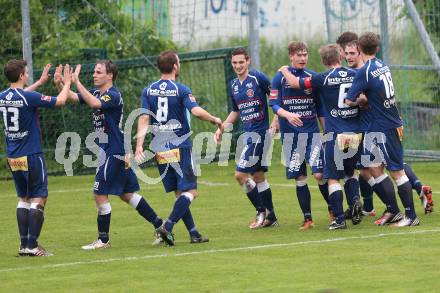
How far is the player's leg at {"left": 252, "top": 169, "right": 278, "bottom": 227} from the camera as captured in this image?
1381 cm

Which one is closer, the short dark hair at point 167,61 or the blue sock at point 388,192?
the short dark hair at point 167,61

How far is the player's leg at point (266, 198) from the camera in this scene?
1381 centimetres

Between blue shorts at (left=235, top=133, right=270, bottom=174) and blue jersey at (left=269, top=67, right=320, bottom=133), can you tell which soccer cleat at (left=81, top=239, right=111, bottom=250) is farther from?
blue jersey at (left=269, top=67, right=320, bottom=133)

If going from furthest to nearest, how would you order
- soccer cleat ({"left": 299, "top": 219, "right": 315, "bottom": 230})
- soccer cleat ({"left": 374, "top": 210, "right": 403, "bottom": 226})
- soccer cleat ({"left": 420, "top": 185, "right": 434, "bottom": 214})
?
1. soccer cleat ({"left": 420, "top": 185, "right": 434, "bottom": 214})
2. soccer cleat ({"left": 299, "top": 219, "right": 315, "bottom": 230})
3. soccer cleat ({"left": 374, "top": 210, "right": 403, "bottom": 226})

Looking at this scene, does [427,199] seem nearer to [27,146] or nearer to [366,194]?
[366,194]

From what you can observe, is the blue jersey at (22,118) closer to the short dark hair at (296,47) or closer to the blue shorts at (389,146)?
the short dark hair at (296,47)

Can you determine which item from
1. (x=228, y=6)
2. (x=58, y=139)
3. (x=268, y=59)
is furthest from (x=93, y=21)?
(x=268, y=59)

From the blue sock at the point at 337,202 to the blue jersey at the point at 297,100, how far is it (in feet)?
2.85

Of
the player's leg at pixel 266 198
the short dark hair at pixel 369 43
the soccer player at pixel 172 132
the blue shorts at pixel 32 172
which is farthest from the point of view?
Answer: the player's leg at pixel 266 198

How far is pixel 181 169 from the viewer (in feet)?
40.4

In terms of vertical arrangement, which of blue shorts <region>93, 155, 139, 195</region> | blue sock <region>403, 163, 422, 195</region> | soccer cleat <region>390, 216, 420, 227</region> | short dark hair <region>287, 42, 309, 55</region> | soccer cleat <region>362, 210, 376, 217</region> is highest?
short dark hair <region>287, 42, 309, 55</region>

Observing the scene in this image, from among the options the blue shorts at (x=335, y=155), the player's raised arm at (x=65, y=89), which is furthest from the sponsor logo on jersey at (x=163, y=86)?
the blue shorts at (x=335, y=155)

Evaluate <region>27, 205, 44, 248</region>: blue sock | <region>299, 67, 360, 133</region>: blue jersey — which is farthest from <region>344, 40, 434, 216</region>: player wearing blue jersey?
<region>27, 205, 44, 248</region>: blue sock

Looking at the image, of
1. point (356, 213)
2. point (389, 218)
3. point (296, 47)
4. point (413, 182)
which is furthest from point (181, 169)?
point (413, 182)
